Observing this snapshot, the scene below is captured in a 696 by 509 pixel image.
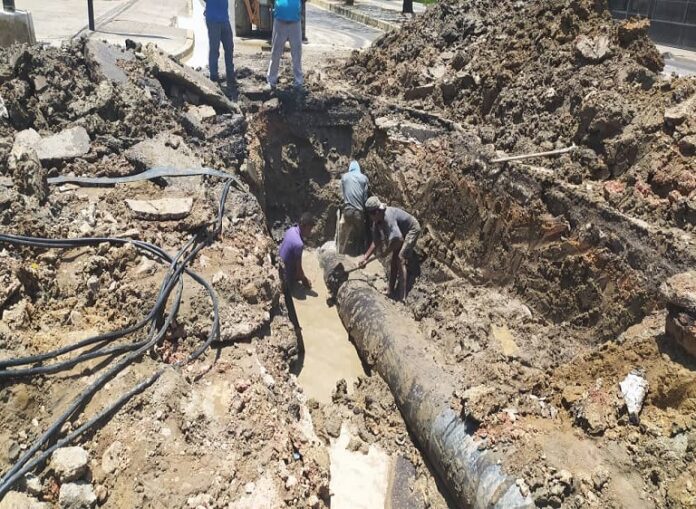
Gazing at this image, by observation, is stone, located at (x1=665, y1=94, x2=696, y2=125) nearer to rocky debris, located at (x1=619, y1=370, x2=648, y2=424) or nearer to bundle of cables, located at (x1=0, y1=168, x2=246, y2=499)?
rocky debris, located at (x1=619, y1=370, x2=648, y2=424)

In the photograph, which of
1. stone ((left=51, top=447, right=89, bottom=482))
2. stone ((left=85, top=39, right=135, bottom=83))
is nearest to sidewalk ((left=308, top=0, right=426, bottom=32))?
stone ((left=85, top=39, right=135, bottom=83))

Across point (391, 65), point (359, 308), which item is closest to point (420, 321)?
point (359, 308)

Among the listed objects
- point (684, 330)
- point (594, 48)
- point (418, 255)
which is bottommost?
point (418, 255)

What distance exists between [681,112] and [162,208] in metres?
5.56

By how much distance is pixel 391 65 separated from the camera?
32.9 feet

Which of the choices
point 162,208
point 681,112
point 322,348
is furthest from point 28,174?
point 681,112

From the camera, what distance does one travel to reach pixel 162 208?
203 inches

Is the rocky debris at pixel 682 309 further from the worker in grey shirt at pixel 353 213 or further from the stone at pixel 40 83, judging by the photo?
the stone at pixel 40 83

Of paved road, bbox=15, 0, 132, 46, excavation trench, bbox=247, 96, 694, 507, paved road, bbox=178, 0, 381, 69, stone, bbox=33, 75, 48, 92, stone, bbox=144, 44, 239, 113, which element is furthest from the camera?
paved road, bbox=178, 0, 381, 69

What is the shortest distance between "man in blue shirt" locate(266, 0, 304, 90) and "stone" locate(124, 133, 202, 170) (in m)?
2.86

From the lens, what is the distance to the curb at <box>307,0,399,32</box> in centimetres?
1847

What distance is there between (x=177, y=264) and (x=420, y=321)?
132 inches

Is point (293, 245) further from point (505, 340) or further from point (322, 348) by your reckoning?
point (505, 340)

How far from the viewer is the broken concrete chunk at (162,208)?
5.09m
